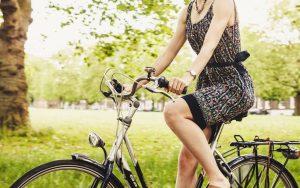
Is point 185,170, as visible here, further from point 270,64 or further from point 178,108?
point 270,64

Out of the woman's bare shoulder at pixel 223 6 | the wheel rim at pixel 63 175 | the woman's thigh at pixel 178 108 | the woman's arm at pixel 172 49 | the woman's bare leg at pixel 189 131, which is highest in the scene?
the woman's bare shoulder at pixel 223 6

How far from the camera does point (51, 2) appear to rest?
1558 centimetres

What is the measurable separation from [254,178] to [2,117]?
466 inches

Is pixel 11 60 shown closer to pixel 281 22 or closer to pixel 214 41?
pixel 214 41

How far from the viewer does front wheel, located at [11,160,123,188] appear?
9.29 feet

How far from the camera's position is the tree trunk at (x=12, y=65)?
14469 mm

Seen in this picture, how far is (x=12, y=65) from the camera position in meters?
14.5

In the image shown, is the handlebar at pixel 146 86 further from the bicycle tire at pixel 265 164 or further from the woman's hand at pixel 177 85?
the bicycle tire at pixel 265 164

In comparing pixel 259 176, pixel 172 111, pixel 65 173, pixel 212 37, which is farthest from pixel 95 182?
pixel 259 176

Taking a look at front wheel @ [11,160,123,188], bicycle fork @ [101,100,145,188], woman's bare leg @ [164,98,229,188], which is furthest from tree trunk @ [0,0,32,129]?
woman's bare leg @ [164,98,229,188]

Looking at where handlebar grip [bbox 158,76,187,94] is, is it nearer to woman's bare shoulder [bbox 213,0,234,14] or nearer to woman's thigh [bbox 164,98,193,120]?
woman's thigh [bbox 164,98,193,120]

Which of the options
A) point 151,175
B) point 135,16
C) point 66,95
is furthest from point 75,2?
point 66,95

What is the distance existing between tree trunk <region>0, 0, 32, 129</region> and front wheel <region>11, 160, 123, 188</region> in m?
11.8

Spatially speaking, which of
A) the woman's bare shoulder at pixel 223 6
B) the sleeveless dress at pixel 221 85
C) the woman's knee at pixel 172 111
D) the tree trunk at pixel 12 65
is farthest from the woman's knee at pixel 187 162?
the tree trunk at pixel 12 65
